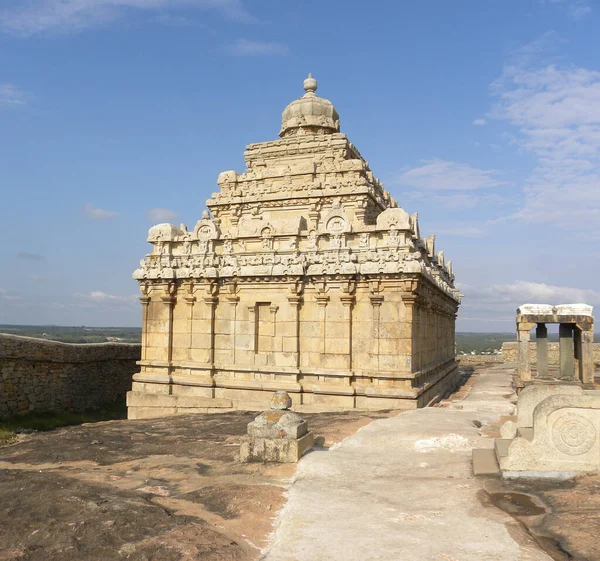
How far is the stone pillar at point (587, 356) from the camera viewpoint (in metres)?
20.5

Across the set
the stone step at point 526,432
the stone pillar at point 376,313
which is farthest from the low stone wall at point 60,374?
the stone step at point 526,432

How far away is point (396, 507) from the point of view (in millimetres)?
7766

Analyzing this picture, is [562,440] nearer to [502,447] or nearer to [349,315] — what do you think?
[502,447]

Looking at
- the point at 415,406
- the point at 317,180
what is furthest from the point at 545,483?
the point at 317,180

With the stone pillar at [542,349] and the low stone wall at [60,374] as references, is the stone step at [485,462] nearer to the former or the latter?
the stone pillar at [542,349]

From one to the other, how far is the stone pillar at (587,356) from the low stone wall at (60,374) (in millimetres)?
21513

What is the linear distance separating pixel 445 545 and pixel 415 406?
1067 cm

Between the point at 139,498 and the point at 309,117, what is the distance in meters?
21.0

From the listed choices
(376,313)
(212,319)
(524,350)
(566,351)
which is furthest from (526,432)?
(566,351)

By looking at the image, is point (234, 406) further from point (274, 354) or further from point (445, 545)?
point (445, 545)

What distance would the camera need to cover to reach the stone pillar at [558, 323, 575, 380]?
2261 centimetres

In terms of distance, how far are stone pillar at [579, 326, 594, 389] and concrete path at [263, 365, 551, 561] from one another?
10375 mm

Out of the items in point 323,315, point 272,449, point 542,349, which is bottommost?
point 272,449

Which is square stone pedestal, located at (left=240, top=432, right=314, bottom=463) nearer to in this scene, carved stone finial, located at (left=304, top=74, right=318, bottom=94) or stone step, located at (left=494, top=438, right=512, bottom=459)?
stone step, located at (left=494, top=438, right=512, bottom=459)
